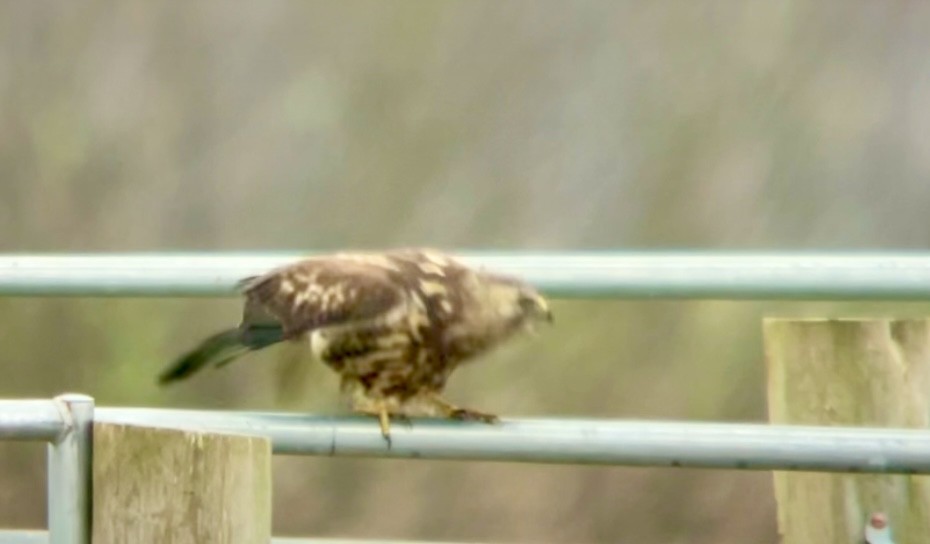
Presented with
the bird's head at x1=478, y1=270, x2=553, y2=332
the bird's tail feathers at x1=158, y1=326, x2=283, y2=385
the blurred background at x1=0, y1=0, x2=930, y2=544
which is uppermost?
the blurred background at x1=0, y1=0, x2=930, y2=544

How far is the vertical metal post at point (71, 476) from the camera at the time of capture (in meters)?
1.16

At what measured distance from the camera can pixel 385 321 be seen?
7.20ft

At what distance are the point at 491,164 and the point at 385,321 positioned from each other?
107 cm

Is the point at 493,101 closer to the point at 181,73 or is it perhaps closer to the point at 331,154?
the point at 331,154

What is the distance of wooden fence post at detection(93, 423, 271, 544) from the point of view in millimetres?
1125

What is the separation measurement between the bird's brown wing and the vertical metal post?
2.91 ft

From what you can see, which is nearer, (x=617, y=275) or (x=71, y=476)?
(x=71, y=476)

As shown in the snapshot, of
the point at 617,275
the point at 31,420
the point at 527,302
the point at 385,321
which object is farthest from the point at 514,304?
the point at 31,420

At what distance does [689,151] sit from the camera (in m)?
3.23

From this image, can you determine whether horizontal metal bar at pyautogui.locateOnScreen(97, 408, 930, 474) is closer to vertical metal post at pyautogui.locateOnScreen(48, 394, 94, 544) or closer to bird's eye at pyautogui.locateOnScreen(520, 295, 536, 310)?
vertical metal post at pyautogui.locateOnScreen(48, 394, 94, 544)

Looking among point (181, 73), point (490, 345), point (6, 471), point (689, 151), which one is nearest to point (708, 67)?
point (689, 151)

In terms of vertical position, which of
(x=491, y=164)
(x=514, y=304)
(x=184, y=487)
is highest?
(x=491, y=164)

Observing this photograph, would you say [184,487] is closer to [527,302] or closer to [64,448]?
[64,448]

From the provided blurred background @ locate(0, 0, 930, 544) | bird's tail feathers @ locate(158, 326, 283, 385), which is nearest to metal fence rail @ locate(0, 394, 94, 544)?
bird's tail feathers @ locate(158, 326, 283, 385)
